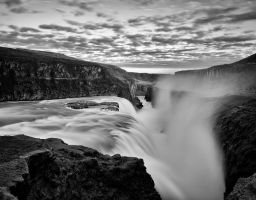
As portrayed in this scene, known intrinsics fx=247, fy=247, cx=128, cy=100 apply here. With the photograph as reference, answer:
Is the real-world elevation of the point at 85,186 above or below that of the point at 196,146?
above

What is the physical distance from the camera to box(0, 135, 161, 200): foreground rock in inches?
242

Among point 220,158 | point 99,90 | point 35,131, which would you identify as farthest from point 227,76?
point 35,131

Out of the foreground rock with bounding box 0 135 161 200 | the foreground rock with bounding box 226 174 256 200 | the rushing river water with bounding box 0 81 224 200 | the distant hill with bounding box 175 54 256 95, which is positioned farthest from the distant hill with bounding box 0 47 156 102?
the foreground rock with bounding box 226 174 256 200

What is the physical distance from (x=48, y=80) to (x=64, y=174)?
195ft

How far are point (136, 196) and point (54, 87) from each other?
193 feet

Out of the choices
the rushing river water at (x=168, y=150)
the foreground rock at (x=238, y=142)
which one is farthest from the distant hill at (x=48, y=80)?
the foreground rock at (x=238, y=142)

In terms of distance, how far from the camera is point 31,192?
6.46m

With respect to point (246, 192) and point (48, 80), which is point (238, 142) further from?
point (48, 80)

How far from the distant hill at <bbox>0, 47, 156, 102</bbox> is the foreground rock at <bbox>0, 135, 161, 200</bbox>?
45384 millimetres

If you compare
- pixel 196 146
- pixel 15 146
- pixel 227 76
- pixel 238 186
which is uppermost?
pixel 227 76

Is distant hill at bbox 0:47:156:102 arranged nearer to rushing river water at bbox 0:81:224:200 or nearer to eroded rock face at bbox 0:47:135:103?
eroded rock face at bbox 0:47:135:103

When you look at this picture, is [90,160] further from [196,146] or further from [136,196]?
[196,146]

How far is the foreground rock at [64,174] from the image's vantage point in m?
6.14

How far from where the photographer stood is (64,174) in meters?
7.65
